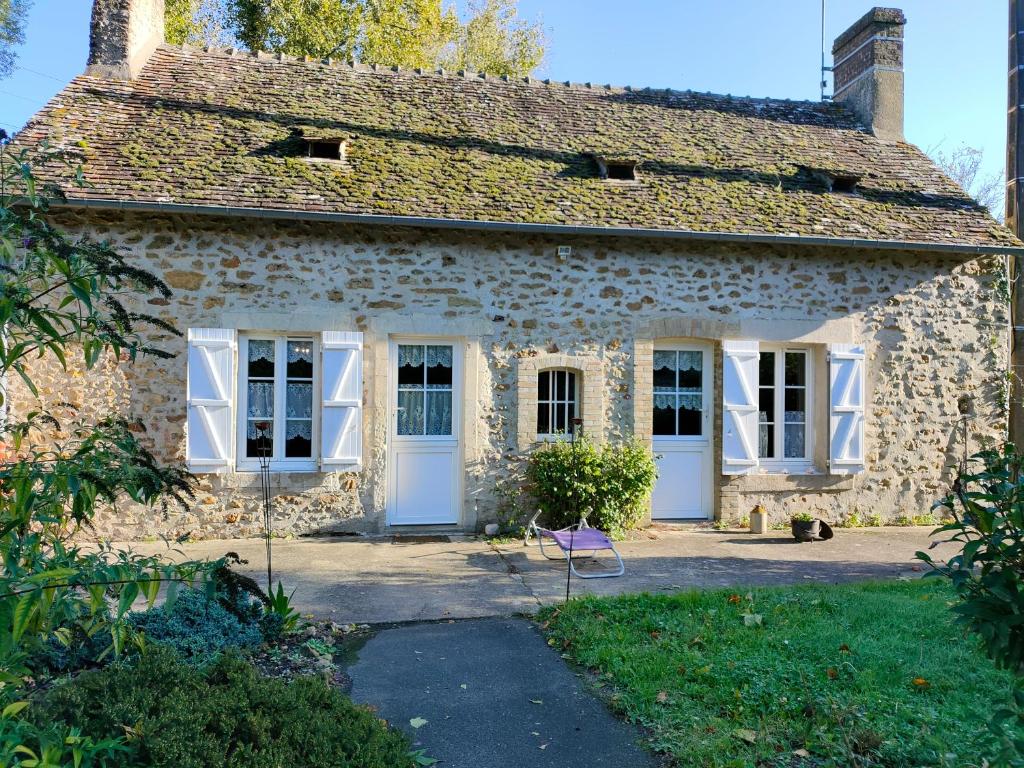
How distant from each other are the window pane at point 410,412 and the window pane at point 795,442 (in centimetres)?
437

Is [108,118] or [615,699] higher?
[108,118]

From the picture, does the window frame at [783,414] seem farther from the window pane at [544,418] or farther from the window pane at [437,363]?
the window pane at [437,363]

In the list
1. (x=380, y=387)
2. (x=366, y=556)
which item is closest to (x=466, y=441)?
(x=380, y=387)

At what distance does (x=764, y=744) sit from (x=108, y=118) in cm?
877

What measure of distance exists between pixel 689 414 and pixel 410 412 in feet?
10.6

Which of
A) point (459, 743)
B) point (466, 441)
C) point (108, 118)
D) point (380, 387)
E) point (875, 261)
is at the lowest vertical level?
point (459, 743)

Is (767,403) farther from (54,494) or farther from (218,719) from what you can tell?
(54,494)

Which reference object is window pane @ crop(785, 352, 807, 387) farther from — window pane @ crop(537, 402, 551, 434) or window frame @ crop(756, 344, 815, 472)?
window pane @ crop(537, 402, 551, 434)

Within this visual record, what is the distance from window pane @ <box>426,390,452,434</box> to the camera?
26.7ft

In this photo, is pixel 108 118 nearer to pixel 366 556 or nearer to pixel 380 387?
pixel 380 387

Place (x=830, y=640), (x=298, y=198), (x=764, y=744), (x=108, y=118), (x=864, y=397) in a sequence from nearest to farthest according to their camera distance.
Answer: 1. (x=764, y=744)
2. (x=830, y=640)
3. (x=298, y=198)
4. (x=108, y=118)
5. (x=864, y=397)

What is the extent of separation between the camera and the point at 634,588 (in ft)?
19.1

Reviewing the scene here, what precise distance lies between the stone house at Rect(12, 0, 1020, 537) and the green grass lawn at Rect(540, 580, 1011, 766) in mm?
3329

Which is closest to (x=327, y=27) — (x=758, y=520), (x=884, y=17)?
(x=884, y=17)
